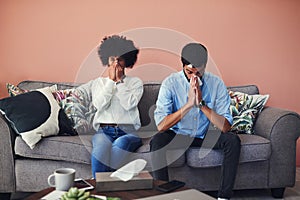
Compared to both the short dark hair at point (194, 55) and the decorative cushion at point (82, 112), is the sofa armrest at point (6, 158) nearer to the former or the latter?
the decorative cushion at point (82, 112)

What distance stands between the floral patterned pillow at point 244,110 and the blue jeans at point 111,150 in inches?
28.9

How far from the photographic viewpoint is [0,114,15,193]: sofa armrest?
231cm

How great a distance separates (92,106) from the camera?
104 inches

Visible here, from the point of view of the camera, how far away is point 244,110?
2.76m

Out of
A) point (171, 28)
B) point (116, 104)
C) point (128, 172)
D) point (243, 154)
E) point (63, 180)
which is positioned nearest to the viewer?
point (63, 180)

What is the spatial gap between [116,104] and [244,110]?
91cm

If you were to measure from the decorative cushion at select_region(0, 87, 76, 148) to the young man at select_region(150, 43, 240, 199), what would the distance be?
2.00 feet

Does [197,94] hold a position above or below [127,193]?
above

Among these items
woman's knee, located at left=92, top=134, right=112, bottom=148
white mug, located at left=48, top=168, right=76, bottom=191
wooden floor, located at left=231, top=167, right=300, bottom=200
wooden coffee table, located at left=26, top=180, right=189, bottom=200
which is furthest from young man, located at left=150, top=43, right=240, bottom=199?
white mug, located at left=48, top=168, right=76, bottom=191

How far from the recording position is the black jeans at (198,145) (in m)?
2.24

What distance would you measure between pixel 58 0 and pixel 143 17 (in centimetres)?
69

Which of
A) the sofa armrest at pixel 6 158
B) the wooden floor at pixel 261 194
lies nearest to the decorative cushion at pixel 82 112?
the sofa armrest at pixel 6 158

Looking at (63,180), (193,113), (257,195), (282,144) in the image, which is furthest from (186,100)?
(63,180)

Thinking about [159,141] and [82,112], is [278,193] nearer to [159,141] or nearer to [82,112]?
[159,141]
